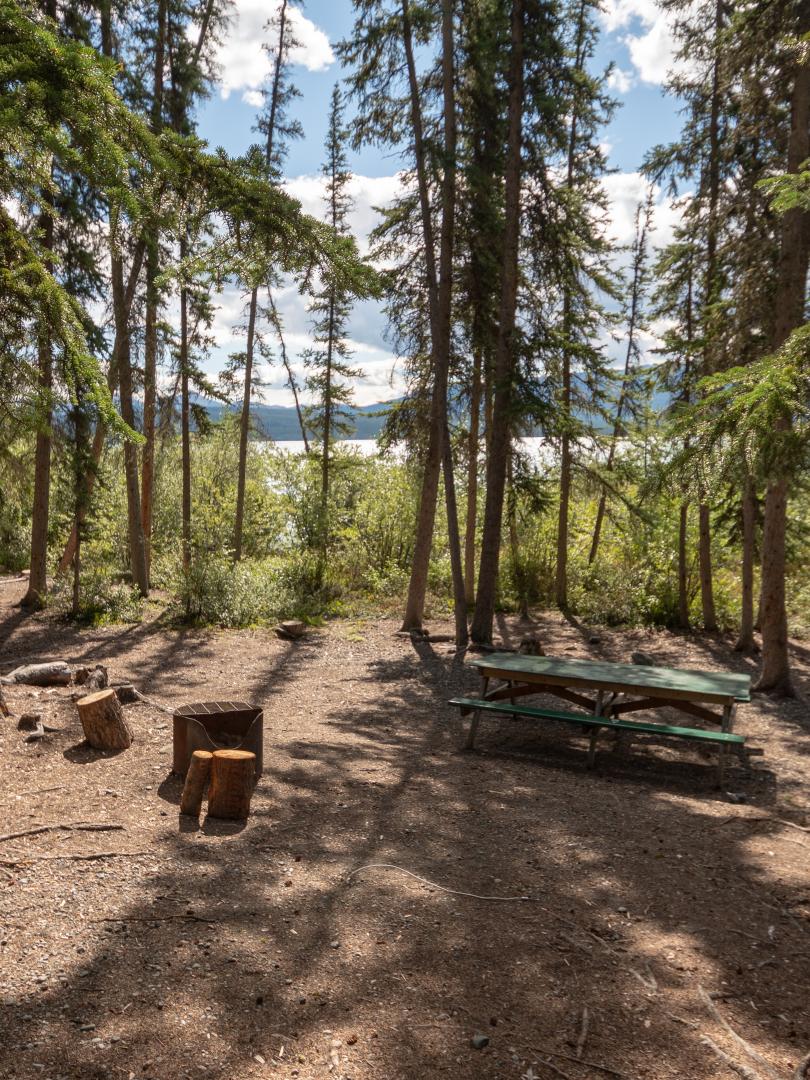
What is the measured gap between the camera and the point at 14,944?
A: 3426 mm

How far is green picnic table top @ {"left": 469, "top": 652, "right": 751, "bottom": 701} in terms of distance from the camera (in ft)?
21.5

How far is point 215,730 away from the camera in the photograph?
582 cm

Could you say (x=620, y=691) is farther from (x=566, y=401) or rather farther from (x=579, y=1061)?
(x=566, y=401)

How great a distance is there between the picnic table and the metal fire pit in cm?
194

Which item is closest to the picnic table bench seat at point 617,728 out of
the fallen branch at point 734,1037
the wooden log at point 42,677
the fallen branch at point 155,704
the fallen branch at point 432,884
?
the fallen branch at point 432,884

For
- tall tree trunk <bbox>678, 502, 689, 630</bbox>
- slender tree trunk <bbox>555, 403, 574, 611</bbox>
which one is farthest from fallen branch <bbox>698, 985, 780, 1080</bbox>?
slender tree trunk <bbox>555, 403, 574, 611</bbox>

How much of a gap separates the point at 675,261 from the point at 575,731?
27.7 feet

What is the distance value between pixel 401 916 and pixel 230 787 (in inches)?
60.8

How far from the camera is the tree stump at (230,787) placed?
15.9 feet

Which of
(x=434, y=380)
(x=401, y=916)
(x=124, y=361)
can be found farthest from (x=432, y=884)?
(x=124, y=361)

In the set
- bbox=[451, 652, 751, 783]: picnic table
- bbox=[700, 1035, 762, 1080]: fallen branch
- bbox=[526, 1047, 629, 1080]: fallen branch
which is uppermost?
bbox=[451, 652, 751, 783]: picnic table

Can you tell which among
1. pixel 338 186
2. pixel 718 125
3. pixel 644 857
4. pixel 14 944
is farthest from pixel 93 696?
pixel 338 186

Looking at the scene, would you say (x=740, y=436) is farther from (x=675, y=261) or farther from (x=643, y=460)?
(x=643, y=460)

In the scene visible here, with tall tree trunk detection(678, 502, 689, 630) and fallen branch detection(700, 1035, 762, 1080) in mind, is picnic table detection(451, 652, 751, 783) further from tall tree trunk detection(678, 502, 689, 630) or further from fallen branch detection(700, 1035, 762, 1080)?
tall tree trunk detection(678, 502, 689, 630)
